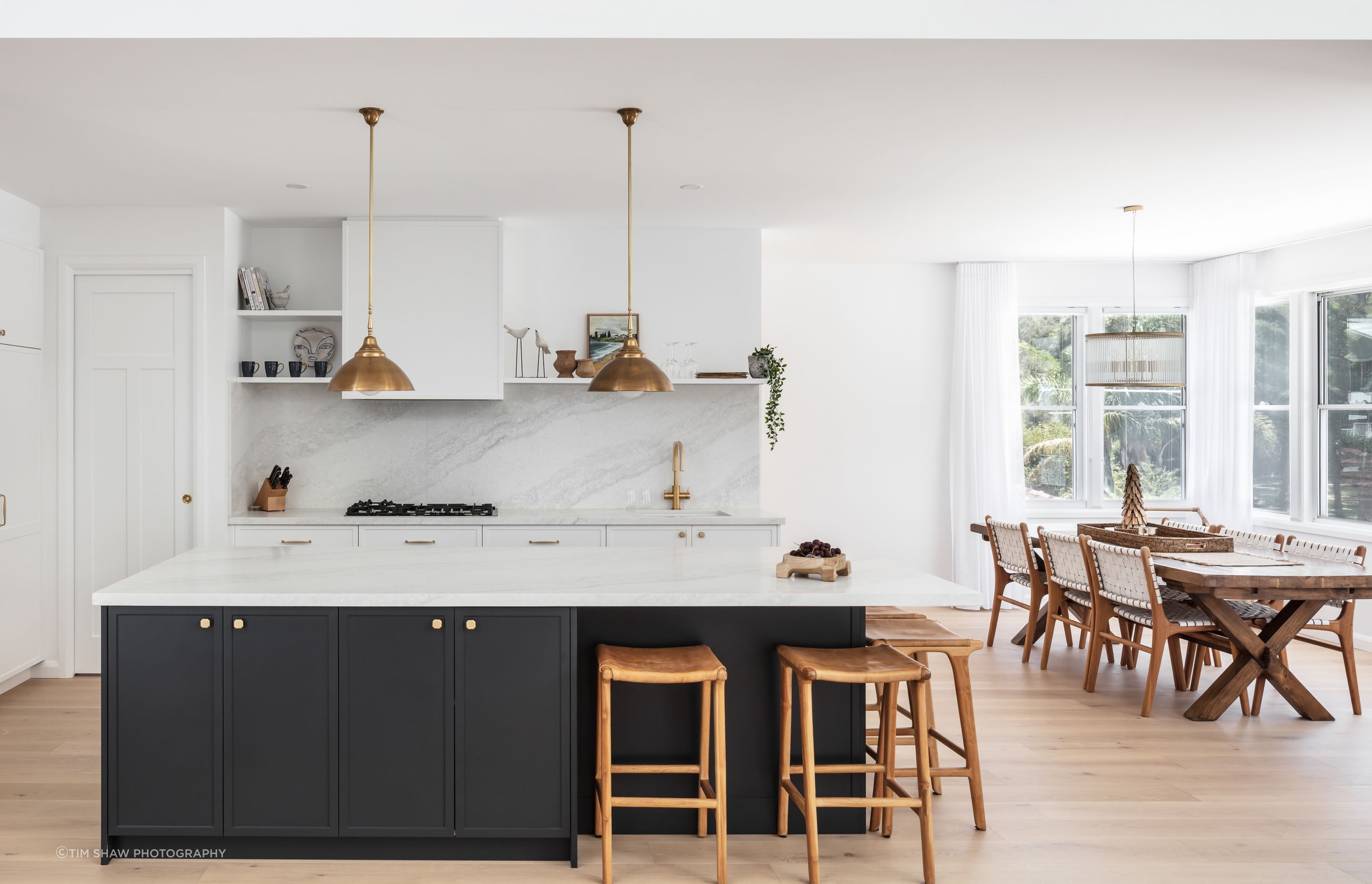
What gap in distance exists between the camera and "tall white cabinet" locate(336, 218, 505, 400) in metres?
5.09

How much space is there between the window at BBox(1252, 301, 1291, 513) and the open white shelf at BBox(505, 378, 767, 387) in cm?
365

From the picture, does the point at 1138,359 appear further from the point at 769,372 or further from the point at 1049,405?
the point at 769,372

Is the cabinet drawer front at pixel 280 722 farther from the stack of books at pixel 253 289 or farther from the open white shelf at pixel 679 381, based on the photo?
the stack of books at pixel 253 289

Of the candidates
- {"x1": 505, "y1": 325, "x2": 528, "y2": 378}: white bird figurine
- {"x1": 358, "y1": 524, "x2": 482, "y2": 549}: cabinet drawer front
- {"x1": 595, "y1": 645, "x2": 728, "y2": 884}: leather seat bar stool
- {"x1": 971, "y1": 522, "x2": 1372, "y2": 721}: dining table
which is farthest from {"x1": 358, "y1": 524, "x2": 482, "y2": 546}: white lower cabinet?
{"x1": 971, "y1": 522, "x2": 1372, "y2": 721}: dining table

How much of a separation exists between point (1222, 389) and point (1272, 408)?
0.32 meters

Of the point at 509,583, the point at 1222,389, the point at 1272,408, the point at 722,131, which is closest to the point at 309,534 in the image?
the point at 509,583

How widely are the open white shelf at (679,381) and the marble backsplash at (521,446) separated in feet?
0.83

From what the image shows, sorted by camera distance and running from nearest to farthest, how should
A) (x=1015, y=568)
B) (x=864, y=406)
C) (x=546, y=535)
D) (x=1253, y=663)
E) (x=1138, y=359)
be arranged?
1. (x=1253, y=663)
2. (x=546, y=535)
3. (x=1138, y=359)
4. (x=1015, y=568)
5. (x=864, y=406)

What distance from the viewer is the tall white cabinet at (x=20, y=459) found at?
4504mm

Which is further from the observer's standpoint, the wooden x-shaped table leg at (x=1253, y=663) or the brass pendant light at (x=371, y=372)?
the wooden x-shaped table leg at (x=1253, y=663)

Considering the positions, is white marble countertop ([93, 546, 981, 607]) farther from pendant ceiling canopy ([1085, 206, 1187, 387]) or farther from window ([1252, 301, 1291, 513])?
window ([1252, 301, 1291, 513])

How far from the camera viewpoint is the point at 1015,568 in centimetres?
554

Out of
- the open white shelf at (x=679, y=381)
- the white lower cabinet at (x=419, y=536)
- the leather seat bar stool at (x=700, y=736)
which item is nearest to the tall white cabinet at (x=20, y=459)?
the white lower cabinet at (x=419, y=536)

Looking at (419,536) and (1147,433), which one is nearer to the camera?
(419,536)
